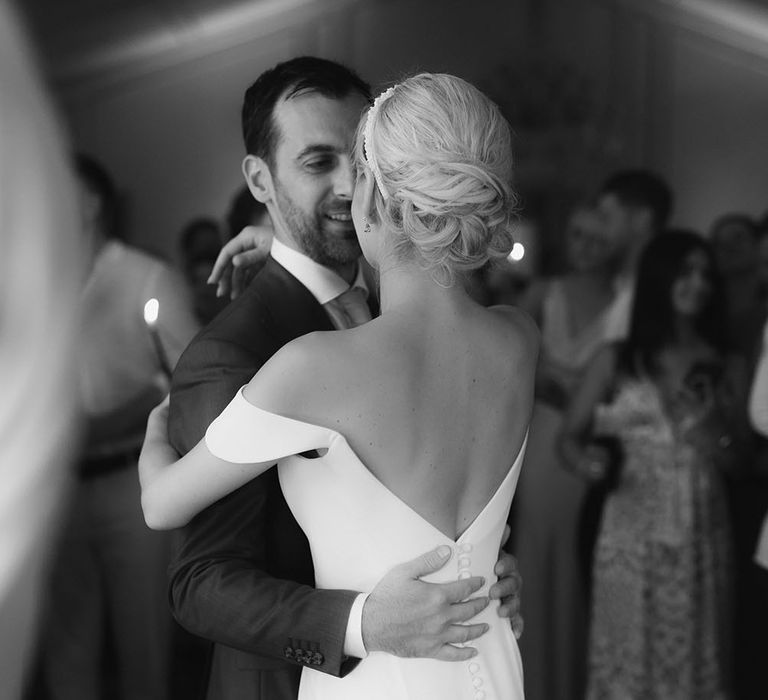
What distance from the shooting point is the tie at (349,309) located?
171 centimetres

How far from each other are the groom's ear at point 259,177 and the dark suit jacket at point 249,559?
0.17 m

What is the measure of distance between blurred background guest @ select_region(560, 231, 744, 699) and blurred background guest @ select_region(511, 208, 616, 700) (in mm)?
307

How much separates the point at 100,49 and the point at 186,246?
4.27 ft

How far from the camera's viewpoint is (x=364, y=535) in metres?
1.39

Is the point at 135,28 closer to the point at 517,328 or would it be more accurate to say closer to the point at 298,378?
the point at 517,328

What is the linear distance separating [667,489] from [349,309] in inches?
80.2

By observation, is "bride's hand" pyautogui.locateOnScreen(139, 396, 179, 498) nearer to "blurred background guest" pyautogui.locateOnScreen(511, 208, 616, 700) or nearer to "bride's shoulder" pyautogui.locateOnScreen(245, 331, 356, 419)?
"bride's shoulder" pyautogui.locateOnScreen(245, 331, 356, 419)

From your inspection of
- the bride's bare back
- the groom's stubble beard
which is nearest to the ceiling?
the groom's stubble beard

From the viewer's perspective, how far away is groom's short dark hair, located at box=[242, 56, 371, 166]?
5.64ft

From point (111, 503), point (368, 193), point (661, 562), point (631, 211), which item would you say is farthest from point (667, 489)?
point (368, 193)

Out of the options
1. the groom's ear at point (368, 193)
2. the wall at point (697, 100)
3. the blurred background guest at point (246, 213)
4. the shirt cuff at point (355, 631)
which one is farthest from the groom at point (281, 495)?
the wall at point (697, 100)

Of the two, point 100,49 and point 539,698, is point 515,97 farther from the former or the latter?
point 539,698

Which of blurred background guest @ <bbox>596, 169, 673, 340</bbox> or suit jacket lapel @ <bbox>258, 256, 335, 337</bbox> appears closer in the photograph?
suit jacket lapel @ <bbox>258, 256, 335, 337</bbox>

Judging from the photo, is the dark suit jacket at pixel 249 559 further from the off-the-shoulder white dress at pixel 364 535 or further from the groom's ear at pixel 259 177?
the groom's ear at pixel 259 177
